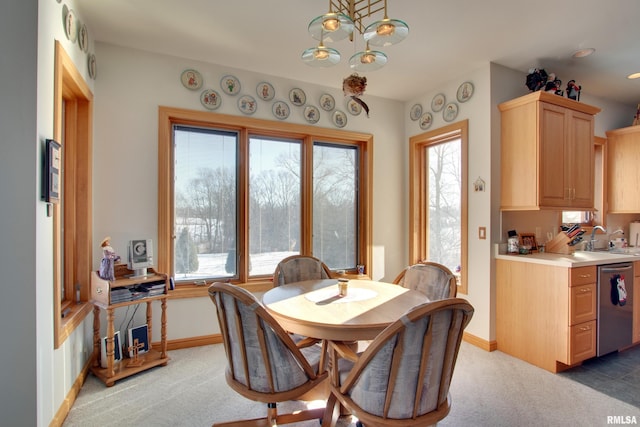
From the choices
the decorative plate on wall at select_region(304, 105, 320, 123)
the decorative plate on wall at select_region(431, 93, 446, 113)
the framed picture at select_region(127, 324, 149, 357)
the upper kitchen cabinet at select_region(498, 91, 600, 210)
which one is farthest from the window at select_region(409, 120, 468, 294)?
the framed picture at select_region(127, 324, 149, 357)

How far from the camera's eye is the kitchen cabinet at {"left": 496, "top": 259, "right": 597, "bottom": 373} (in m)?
2.55

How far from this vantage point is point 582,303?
2604 mm

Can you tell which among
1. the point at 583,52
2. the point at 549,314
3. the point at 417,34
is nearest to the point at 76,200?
the point at 417,34

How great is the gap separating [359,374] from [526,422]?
1375 mm

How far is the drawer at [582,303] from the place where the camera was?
8.34 ft

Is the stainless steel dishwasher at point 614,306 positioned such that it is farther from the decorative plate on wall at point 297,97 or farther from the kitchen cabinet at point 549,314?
the decorative plate on wall at point 297,97

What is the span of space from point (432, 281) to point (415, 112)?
7.73 ft

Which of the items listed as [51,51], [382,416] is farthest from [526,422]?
[51,51]

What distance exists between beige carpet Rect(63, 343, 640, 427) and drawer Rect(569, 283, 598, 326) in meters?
0.50

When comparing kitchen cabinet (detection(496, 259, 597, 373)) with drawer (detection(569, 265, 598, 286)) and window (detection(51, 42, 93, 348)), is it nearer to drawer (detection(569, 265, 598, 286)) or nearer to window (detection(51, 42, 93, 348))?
drawer (detection(569, 265, 598, 286))

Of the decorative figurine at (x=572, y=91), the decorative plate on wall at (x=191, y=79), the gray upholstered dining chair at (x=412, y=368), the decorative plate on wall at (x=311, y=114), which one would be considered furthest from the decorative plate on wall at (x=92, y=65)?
the decorative figurine at (x=572, y=91)

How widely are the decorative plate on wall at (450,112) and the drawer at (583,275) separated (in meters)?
1.83

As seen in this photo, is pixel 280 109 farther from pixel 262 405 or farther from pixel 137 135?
pixel 262 405

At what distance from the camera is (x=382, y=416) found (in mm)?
1309
